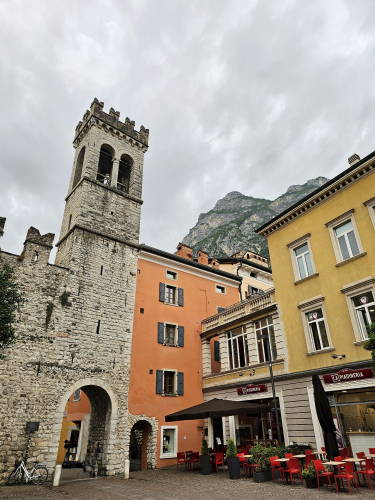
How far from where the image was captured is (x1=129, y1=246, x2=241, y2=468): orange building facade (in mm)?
18906

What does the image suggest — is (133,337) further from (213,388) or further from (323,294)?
(323,294)

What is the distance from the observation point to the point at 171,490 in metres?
11.6

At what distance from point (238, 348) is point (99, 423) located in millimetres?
8817

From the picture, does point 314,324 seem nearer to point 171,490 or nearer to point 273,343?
point 273,343

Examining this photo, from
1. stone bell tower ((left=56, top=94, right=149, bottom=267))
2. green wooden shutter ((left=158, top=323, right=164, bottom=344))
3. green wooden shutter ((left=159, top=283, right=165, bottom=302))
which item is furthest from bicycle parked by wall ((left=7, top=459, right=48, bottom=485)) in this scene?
green wooden shutter ((left=159, top=283, right=165, bottom=302))

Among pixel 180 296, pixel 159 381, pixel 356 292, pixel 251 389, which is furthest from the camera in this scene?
pixel 180 296

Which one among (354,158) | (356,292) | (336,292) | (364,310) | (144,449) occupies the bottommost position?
(144,449)

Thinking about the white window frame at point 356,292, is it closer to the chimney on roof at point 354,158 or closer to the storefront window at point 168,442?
the chimney on roof at point 354,158

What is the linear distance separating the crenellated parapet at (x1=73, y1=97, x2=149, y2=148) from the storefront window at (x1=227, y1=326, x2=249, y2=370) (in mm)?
16573

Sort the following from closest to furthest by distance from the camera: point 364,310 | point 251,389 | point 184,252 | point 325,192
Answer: point 364,310 < point 325,192 < point 251,389 < point 184,252

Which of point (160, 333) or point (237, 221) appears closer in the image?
point (160, 333)

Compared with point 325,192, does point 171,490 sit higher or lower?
lower

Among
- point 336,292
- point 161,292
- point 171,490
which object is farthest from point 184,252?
point 171,490

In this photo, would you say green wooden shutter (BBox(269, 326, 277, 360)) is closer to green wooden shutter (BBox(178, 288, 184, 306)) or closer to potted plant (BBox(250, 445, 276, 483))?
potted plant (BBox(250, 445, 276, 483))
